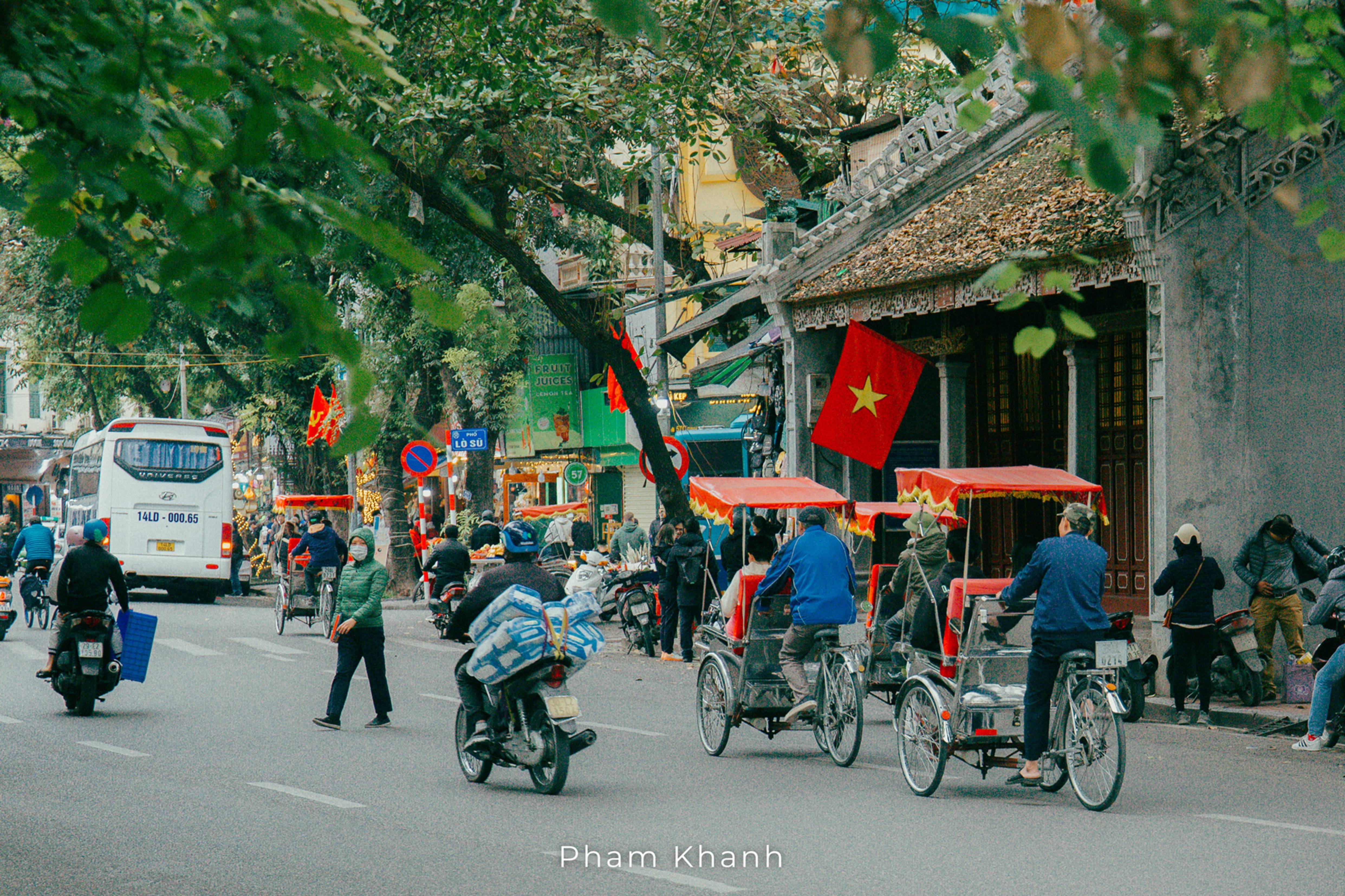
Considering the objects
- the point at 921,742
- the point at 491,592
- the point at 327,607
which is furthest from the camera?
the point at 327,607

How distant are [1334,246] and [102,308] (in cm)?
319

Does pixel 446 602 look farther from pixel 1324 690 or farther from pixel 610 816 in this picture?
pixel 610 816

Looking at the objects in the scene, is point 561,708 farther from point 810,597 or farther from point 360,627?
point 360,627

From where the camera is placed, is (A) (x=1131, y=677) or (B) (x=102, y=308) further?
(A) (x=1131, y=677)

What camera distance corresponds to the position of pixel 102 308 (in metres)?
4.01

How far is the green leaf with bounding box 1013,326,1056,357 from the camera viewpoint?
3.78 metres

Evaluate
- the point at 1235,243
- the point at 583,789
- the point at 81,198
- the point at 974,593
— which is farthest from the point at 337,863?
the point at 974,593

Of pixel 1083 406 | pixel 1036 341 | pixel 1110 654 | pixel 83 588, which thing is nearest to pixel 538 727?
pixel 1110 654

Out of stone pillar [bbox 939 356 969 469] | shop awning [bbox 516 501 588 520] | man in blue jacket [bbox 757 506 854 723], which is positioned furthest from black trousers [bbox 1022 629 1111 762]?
shop awning [bbox 516 501 588 520]

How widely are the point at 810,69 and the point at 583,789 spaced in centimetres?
1966

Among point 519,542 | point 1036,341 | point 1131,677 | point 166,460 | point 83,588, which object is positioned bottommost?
point 1131,677

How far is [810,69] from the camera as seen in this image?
27156mm

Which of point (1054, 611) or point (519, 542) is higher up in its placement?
point (519, 542)

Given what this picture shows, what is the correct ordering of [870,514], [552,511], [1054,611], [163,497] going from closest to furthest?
1. [1054,611]
2. [870,514]
3. [163,497]
4. [552,511]
